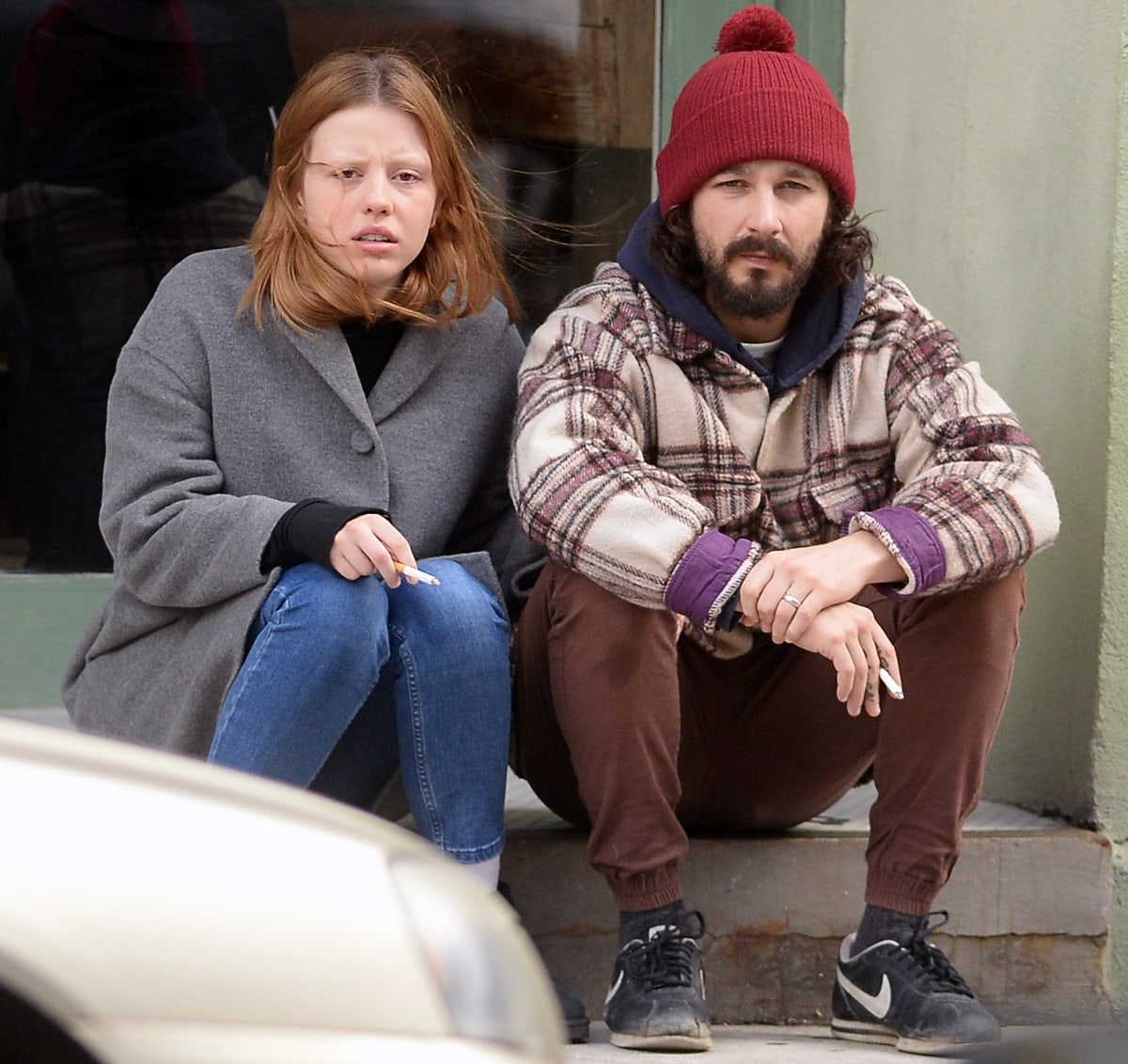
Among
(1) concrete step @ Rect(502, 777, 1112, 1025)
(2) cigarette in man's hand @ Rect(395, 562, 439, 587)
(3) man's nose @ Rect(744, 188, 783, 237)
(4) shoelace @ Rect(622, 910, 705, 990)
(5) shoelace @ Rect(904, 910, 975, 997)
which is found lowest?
(1) concrete step @ Rect(502, 777, 1112, 1025)

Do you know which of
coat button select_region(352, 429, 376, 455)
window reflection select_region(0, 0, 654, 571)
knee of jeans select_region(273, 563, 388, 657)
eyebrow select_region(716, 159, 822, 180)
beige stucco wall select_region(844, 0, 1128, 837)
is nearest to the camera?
knee of jeans select_region(273, 563, 388, 657)

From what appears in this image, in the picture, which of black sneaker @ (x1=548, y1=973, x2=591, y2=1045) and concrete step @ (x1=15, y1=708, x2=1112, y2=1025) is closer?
black sneaker @ (x1=548, y1=973, x2=591, y2=1045)

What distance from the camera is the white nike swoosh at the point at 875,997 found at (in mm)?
2691

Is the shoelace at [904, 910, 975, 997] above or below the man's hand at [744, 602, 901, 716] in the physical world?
below

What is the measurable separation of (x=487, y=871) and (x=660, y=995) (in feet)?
1.09

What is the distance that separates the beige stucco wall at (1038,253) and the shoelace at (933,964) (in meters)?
0.71

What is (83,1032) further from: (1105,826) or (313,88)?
(1105,826)

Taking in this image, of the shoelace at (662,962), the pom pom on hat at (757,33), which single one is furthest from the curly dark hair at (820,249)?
the shoelace at (662,962)

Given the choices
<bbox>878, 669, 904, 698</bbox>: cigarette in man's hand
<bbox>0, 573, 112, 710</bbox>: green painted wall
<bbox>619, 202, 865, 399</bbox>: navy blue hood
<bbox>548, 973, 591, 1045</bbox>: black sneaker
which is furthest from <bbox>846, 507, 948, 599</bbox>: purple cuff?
<bbox>0, 573, 112, 710</bbox>: green painted wall

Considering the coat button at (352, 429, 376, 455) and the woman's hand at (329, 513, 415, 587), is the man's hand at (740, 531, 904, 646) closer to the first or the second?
the woman's hand at (329, 513, 415, 587)

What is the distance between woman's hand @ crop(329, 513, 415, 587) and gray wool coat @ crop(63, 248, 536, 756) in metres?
0.12

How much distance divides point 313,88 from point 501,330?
526mm

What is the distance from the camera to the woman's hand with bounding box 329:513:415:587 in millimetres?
2494

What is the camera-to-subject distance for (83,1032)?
120cm
